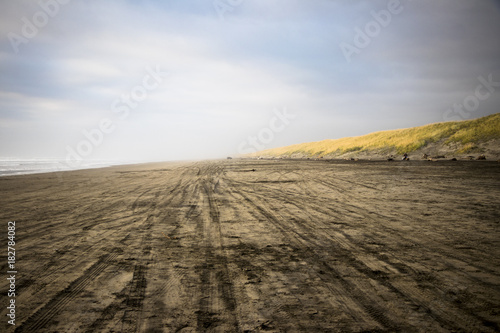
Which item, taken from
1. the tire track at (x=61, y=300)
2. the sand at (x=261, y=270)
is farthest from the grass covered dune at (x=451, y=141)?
the tire track at (x=61, y=300)

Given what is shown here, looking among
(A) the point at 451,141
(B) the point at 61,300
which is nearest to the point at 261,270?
(B) the point at 61,300

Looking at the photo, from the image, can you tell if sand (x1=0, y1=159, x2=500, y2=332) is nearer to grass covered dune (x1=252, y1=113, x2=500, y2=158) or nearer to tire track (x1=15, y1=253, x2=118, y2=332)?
tire track (x1=15, y1=253, x2=118, y2=332)

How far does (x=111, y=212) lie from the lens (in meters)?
6.78

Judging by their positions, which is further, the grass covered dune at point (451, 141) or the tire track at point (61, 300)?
the grass covered dune at point (451, 141)

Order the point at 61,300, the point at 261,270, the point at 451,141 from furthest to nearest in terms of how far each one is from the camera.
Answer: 1. the point at 451,141
2. the point at 261,270
3. the point at 61,300

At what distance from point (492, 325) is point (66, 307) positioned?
13.3 ft

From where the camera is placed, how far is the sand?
88.2 inches

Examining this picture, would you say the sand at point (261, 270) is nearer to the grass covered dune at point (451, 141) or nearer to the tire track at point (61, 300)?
the tire track at point (61, 300)

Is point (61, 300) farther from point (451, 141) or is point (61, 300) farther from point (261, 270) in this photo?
point (451, 141)

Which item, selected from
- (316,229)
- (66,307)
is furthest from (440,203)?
(66,307)

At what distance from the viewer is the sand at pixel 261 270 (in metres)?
2.24

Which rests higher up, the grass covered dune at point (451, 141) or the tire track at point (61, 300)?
the grass covered dune at point (451, 141)

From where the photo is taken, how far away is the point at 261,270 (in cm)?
322

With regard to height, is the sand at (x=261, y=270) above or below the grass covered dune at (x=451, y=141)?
below
